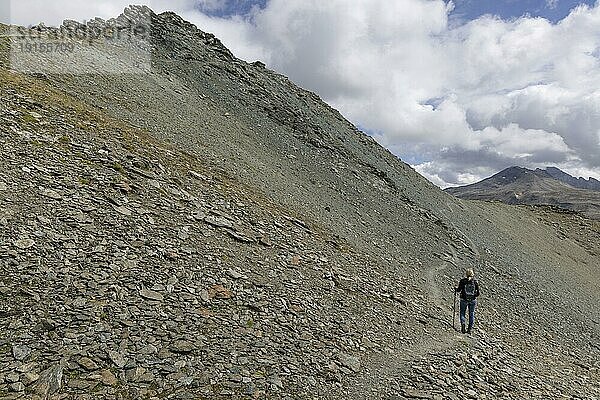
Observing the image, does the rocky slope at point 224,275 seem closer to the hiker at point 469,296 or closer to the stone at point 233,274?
the stone at point 233,274

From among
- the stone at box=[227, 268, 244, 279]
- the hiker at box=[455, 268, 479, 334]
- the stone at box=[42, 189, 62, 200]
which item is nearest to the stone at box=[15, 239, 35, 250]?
the stone at box=[42, 189, 62, 200]

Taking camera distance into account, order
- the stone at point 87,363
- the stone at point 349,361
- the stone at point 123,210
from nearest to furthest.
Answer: the stone at point 87,363, the stone at point 349,361, the stone at point 123,210

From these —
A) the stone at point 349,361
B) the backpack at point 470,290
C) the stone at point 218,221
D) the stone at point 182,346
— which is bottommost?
the stone at point 349,361

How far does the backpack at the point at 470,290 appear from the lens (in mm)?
15688

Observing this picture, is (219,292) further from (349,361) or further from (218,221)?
(349,361)

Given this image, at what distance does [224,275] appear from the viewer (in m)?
12.5

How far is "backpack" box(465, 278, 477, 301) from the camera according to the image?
51.5ft

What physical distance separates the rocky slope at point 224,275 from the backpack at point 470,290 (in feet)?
4.62

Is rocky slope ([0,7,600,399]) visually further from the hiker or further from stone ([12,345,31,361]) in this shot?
the hiker

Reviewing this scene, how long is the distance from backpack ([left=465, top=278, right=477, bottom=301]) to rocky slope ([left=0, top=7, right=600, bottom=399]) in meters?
1.41

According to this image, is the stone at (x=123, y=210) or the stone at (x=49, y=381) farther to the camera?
the stone at (x=123, y=210)

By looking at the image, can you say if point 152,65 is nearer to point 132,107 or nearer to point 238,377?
point 132,107

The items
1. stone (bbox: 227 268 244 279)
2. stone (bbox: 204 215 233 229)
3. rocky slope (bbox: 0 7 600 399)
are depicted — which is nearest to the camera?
rocky slope (bbox: 0 7 600 399)

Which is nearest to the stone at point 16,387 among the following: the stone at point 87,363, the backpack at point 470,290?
the stone at point 87,363
